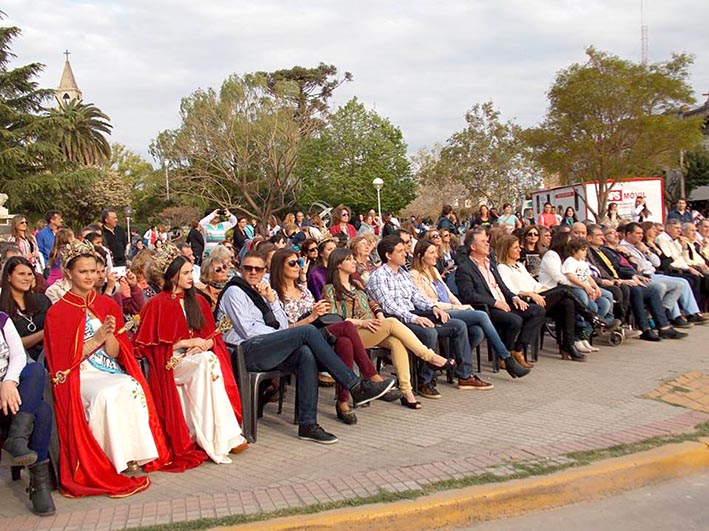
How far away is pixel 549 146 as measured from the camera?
101 feet

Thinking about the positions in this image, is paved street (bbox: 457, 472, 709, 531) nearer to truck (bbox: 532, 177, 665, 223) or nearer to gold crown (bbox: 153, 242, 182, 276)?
gold crown (bbox: 153, 242, 182, 276)

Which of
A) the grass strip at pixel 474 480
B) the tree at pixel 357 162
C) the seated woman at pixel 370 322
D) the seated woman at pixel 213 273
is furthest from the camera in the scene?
the tree at pixel 357 162

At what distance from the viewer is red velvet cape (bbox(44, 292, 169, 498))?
480 cm

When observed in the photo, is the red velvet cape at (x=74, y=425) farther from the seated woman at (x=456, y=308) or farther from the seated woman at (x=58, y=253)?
the seated woman at (x=58, y=253)

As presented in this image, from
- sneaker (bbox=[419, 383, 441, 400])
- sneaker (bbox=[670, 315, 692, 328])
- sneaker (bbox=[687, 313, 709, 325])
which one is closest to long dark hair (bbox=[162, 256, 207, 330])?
sneaker (bbox=[419, 383, 441, 400])

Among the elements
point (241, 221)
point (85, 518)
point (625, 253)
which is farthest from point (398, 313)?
point (241, 221)

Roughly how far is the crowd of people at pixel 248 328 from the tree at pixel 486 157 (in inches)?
1230

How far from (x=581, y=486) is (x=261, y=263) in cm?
314

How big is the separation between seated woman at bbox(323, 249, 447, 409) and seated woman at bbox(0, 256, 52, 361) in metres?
2.57

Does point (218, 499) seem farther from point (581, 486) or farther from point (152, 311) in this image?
point (581, 486)

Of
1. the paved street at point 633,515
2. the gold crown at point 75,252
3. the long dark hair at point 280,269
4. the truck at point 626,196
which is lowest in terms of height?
the paved street at point 633,515

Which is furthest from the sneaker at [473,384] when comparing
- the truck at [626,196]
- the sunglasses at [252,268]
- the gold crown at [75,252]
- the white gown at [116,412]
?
the truck at [626,196]

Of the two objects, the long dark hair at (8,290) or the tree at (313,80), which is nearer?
the long dark hair at (8,290)

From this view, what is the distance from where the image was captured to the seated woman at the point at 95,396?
4832 mm
